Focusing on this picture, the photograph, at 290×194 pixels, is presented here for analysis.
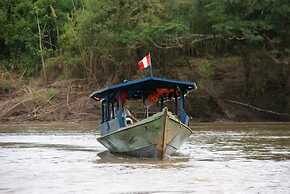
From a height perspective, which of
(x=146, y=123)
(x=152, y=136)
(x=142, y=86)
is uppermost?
(x=142, y=86)

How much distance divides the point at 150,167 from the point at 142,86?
439 centimetres

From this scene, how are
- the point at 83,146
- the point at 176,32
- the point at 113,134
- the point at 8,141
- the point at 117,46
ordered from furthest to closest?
the point at 117,46, the point at 176,32, the point at 8,141, the point at 83,146, the point at 113,134

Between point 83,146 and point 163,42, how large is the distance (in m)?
18.0

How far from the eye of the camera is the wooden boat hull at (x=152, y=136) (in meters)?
19.1

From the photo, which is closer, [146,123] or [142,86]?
[146,123]

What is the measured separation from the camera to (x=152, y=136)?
19.4 meters

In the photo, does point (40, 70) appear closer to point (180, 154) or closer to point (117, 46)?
point (117, 46)

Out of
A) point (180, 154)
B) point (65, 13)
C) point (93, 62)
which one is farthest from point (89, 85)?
point (180, 154)

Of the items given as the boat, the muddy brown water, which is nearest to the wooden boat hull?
the boat

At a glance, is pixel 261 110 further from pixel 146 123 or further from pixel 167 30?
pixel 146 123

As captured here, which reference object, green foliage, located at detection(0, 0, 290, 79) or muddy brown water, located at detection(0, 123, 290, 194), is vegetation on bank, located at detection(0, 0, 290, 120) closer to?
green foliage, located at detection(0, 0, 290, 79)

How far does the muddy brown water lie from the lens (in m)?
13.8

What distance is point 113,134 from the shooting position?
20594mm

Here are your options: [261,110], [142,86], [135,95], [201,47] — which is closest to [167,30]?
[201,47]
